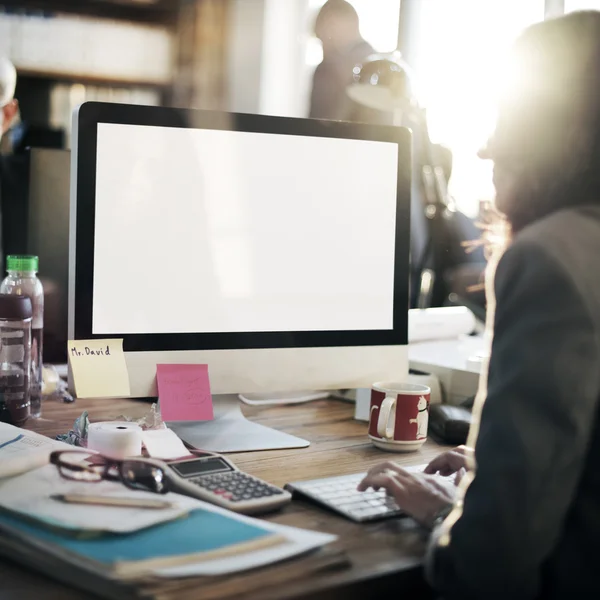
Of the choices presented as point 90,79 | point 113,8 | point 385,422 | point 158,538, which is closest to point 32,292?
point 385,422

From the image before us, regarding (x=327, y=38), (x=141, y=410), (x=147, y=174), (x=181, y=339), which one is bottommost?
(x=141, y=410)

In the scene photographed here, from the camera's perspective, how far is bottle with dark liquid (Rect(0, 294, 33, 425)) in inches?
48.6

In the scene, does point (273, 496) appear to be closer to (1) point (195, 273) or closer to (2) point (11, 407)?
(1) point (195, 273)

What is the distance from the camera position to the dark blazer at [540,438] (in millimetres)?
638

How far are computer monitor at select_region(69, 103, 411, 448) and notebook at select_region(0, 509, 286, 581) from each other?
42 centimetres

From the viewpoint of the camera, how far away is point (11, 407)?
48.8 inches

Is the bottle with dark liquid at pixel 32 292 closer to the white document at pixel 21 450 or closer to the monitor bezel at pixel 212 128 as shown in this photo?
the monitor bezel at pixel 212 128

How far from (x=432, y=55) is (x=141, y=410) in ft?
12.6

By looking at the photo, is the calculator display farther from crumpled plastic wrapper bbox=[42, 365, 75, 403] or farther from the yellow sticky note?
crumpled plastic wrapper bbox=[42, 365, 75, 403]

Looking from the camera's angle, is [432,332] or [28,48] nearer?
[432,332]

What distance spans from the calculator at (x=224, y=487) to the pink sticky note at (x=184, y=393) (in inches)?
7.3

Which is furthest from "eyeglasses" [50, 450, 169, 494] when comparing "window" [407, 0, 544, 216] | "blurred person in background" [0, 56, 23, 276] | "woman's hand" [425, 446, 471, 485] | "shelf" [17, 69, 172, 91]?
"shelf" [17, 69, 172, 91]

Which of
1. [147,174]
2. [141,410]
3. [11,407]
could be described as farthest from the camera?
[141,410]

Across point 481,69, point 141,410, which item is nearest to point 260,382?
point 141,410
